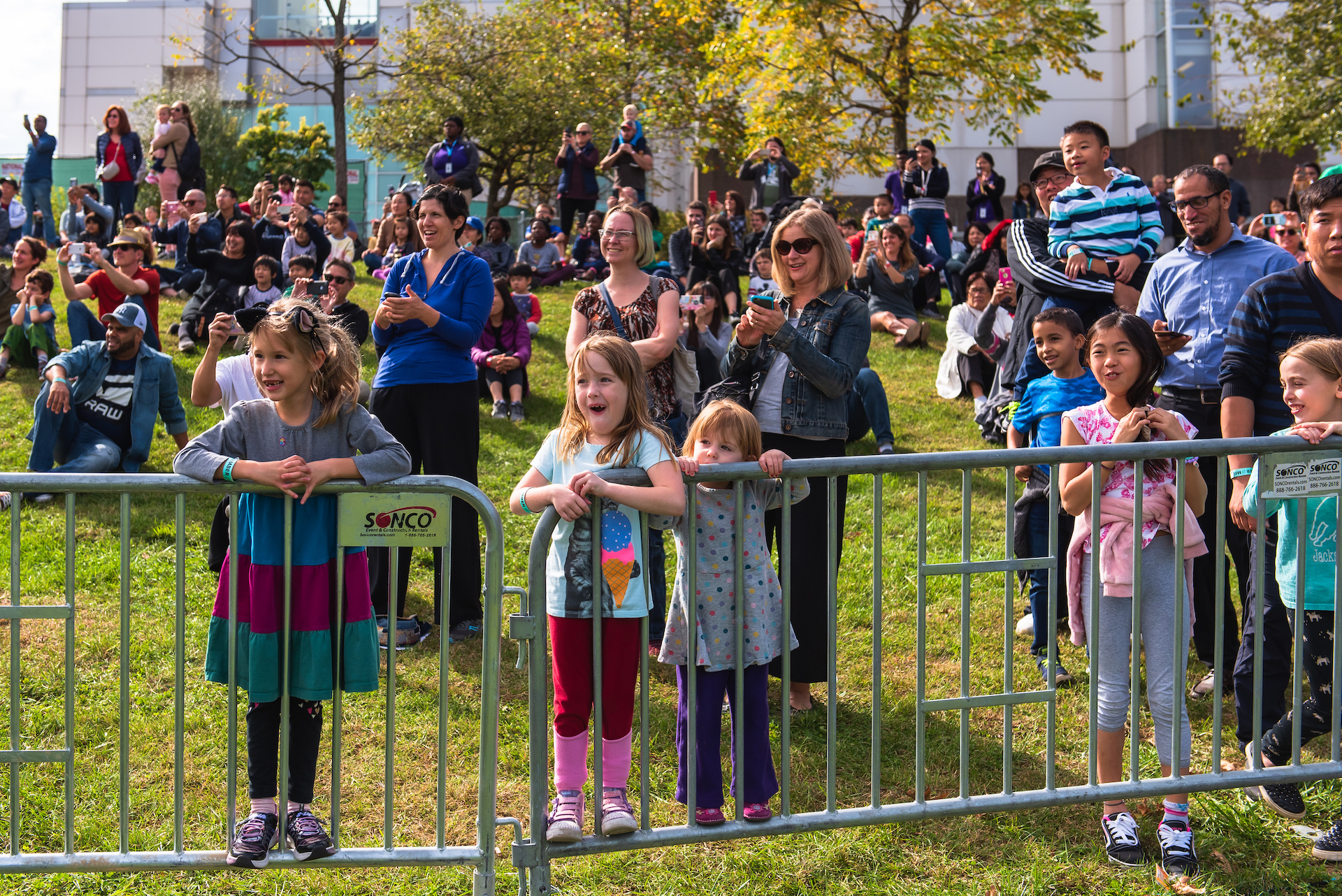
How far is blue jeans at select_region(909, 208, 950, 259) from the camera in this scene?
17.6m

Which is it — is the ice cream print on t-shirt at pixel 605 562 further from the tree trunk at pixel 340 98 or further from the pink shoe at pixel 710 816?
the tree trunk at pixel 340 98

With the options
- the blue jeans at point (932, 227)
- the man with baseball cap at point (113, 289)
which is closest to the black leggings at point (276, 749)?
the man with baseball cap at point (113, 289)

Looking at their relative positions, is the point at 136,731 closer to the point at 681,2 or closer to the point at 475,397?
the point at 475,397

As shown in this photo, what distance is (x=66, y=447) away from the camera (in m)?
9.26

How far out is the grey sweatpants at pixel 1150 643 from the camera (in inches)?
167

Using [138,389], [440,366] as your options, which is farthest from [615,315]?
[138,389]

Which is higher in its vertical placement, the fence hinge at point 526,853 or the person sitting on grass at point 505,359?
the person sitting on grass at point 505,359

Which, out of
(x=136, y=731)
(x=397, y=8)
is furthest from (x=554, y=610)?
(x=397, y=8)

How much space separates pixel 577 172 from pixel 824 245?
13.3 m

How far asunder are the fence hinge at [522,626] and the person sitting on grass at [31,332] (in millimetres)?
10341

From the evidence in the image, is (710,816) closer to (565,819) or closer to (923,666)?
(565,819)

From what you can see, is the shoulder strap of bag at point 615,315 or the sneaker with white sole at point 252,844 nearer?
the sneaker with white sole at point 252,844

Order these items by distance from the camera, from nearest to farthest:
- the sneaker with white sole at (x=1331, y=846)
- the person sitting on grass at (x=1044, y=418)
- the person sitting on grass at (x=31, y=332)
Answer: the sneaker with white sole at (x=1331, y=846), the person sitting on grass at (x=1044, y=418), the person sitting on grass at (x=31, y=332)

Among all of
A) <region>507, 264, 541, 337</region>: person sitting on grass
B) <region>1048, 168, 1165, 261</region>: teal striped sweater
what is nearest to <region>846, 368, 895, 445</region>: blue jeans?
<region>1048, 168, 1165, 261</region>: teal striped sweater
